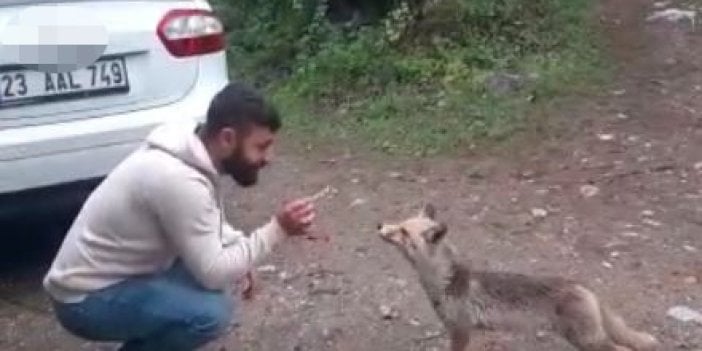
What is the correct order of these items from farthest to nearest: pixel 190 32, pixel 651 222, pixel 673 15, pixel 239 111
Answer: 1. pixel 673 15
2. pixel 651 222
3. pixel 190 32
4. pixel 239 111

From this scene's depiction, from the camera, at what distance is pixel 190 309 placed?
4395mm

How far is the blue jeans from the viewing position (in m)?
4.38

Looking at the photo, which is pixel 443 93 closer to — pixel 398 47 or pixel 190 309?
pixel 398 47

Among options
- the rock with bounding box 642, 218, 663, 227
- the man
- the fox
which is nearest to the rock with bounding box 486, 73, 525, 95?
the rock with bounding box 642, 218, 663, 227

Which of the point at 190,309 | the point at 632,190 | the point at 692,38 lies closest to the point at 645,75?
the point at 692,38

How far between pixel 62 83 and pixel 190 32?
→ 0.59 metres

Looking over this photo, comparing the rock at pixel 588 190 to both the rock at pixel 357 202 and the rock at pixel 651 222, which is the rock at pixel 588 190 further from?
the rock at pixel 357 202

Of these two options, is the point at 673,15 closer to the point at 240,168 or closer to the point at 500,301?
the point at 500,301

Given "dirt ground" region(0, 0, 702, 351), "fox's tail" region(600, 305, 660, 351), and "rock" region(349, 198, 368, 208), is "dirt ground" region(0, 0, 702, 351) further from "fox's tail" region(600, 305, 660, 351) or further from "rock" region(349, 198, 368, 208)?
"fox's tail" region(600, 305, 660, 351)

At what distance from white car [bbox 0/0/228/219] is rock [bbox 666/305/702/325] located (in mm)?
1945

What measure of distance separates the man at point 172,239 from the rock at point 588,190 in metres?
2.59

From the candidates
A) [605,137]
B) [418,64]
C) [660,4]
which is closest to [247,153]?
[605,137]

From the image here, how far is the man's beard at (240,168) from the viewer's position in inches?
165

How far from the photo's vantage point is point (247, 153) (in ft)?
13.7
